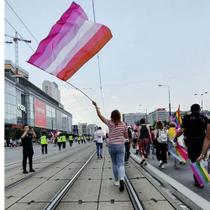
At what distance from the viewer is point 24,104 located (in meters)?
111

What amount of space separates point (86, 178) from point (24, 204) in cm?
387

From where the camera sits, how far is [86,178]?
36.9 ft

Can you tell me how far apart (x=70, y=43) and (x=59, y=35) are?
28cm

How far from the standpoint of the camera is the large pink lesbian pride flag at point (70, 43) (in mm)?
8648

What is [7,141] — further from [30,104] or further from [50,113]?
[50,113]

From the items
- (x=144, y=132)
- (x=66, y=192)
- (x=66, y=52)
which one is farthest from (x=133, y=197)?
(x=144, y=132)

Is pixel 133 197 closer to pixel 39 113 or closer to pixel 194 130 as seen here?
pixel 194 130

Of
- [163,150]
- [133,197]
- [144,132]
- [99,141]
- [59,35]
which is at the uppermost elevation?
[59,35]

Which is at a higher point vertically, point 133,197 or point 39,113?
point 39,113

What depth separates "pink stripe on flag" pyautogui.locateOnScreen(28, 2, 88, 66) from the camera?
8.61 meters

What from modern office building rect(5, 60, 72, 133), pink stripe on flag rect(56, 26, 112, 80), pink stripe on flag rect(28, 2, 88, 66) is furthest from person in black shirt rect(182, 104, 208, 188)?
modern office building rect(5, 60, 72, 133)

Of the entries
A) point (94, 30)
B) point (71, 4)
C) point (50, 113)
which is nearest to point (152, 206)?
point (94, 30)

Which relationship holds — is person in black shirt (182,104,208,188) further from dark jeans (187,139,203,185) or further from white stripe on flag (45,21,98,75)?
white stripe on flag (45,21,98,75)

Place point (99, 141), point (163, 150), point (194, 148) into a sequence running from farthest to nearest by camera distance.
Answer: point (99, 141)
point (163, 150)
point (194, 148)
